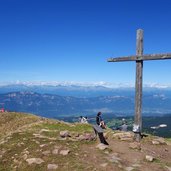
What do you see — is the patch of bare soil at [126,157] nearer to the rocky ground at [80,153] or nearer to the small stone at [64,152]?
the rocky ground at [80,153]

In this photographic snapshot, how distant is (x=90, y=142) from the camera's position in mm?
20516

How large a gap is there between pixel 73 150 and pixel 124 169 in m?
3.73

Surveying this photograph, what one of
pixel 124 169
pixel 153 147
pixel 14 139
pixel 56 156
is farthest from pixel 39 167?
pixel 153 147

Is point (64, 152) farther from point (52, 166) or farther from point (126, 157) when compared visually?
point (126, 157)

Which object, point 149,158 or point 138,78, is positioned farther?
point 138,78

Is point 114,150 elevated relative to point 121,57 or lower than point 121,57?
lower

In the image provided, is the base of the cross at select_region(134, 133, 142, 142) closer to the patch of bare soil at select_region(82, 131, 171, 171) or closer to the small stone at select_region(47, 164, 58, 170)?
the patch of bare soil at select_region(82, 131, 171, 171)

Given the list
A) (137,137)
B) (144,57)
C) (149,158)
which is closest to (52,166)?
(149,158)

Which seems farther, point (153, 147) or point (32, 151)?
point (153, 147)

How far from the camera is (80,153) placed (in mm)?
18094

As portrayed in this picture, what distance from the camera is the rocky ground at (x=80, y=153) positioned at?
54.5ft

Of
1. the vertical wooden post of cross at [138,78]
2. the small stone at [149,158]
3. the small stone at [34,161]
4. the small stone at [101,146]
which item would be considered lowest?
the small stone at [34,161]

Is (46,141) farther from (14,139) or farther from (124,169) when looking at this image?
(124,169)

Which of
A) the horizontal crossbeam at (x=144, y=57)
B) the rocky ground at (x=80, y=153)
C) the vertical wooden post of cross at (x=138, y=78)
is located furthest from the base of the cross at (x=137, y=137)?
the horizontal crossbeam at (x=144, y=57)
